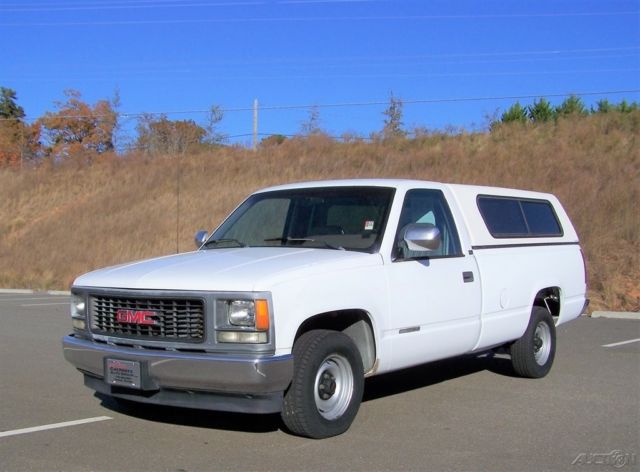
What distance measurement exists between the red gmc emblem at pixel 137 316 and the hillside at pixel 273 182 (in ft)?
42.2

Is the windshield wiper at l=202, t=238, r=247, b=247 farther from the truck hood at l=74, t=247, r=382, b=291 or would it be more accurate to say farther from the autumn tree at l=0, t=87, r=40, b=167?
the autumn tree at l=0, t=87, r=40, b=167

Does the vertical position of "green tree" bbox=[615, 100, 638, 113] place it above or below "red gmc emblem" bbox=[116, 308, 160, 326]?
above

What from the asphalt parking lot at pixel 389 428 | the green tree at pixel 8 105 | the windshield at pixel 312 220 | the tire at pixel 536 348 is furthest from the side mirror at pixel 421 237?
the green tree at pixel 8 105

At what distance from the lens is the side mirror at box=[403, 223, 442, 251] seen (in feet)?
21.1

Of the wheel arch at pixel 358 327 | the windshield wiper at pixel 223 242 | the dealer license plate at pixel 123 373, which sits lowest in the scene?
the dealer license plate at pixel 123 373

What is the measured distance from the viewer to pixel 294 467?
5336 mm

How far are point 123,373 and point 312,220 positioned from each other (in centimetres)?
227

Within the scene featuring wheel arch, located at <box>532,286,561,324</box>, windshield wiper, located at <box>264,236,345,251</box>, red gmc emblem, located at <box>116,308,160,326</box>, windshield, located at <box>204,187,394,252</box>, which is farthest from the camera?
wheel arch, located at <box>532,286,561,324</box>

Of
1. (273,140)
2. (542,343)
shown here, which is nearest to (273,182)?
(273,140)

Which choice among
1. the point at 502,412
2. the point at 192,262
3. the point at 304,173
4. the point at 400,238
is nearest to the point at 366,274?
the point at 400,238

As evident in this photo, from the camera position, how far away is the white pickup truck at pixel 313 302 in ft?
18.2

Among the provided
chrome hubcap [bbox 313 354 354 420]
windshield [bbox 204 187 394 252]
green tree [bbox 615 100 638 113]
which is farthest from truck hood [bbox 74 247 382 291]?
green tree [bbox 615 100 638 113]

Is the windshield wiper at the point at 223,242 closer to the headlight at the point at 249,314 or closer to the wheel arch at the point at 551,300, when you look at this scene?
the headlight at the point at 249,314

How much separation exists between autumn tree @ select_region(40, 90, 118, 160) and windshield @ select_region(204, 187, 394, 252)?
42743 mm
